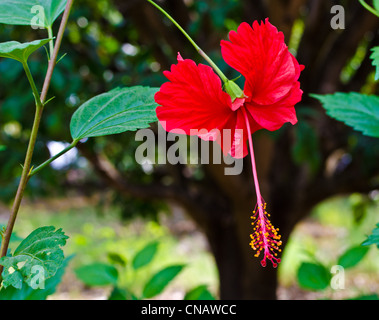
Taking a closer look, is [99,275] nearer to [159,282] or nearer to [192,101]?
[159,282]

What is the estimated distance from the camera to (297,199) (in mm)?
2227

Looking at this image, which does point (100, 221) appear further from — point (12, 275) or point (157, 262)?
point (12, 275)

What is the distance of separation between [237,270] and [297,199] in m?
0.58

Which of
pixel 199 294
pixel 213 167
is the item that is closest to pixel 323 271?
pixel 199 294

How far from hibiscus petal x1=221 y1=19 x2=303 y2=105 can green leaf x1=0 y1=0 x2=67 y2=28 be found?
225 millimetres

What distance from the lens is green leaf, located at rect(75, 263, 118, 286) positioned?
0.79m

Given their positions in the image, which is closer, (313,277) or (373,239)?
(373,239)

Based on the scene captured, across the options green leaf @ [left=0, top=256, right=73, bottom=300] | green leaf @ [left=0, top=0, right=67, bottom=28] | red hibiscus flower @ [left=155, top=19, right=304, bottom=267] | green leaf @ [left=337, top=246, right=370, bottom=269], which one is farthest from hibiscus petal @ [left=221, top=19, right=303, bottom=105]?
green leaf @ [left=337, top=246, right=370, bottom=269]

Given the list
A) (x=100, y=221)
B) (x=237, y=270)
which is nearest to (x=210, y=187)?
(x=237, y=270)

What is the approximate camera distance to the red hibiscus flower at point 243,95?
38 cm

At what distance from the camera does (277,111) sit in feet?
1.35

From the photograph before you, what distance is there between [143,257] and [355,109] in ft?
1.76

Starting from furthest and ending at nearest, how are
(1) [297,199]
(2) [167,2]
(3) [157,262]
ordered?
(3) [157,262], (1) [297,199], (2) [167,2]

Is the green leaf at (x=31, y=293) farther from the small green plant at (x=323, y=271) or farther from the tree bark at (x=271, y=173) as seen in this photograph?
the tree bark at (x=271, y=173)
